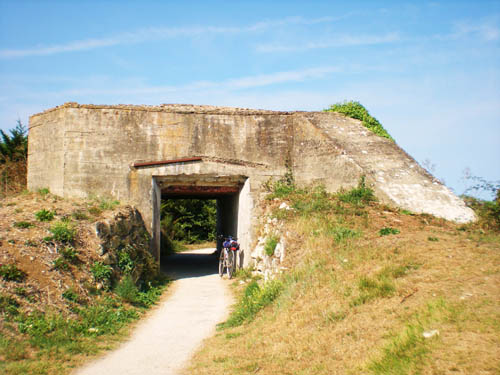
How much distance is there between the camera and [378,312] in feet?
18.5

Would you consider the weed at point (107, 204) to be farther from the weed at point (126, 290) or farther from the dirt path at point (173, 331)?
the dirt path at point (173, 331)

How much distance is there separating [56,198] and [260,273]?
5830 mm

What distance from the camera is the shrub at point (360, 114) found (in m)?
14.6

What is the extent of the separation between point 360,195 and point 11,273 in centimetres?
837

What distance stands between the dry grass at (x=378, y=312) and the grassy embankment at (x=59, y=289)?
2011mm

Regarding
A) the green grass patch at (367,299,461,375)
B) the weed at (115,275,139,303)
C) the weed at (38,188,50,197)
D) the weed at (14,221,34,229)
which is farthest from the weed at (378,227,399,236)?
the weed at (38,188,50,197)

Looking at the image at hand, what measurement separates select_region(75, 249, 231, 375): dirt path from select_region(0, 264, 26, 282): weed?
2.14 metres

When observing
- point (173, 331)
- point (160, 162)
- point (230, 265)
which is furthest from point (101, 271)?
point (230, 265)

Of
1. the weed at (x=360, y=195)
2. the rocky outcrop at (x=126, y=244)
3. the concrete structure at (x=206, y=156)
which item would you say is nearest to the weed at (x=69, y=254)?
the rocky outcrop at (x=126, y=244)

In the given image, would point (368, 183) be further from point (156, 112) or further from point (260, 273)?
point (156, 112)

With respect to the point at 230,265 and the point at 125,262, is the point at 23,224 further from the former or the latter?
the point at 230,265

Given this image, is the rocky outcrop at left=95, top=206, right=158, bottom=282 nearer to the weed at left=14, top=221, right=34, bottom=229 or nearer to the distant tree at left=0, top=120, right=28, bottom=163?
the weed at left=14, top=221, right=34, bottom=229

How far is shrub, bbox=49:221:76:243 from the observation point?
827 cm

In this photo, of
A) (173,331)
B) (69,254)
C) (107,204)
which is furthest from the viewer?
(107,204)
